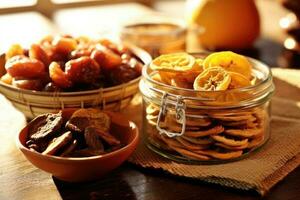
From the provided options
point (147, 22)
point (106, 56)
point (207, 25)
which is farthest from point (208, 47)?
point (106, 56)

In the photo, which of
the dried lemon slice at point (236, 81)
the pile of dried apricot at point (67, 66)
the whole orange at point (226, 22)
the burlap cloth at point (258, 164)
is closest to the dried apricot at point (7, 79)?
the pile of dried apricot at point (67, 66)

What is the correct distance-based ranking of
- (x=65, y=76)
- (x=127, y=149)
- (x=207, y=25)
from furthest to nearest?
(x=207, y=25)
(x=65, y=76)
(x=127, y=149)

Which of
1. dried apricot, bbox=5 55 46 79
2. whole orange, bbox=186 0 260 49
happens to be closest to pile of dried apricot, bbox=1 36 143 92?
dried apricot, bbox=5 55 46 79

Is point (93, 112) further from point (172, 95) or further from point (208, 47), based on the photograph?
point (208, 47)

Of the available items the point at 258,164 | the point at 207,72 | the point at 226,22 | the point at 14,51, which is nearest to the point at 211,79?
the point at 207,72

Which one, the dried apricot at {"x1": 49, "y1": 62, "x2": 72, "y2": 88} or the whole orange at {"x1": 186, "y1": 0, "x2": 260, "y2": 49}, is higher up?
the dried apricot at {"x1": 49, "y1": 62, "x2": 72, "y2": 88}

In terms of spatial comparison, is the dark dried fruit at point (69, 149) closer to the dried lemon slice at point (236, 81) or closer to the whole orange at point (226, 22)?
the dried lemon slice at point (236, 81)

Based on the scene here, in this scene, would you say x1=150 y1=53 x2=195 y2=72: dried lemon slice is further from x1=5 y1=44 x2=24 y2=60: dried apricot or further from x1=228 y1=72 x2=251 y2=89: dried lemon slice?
x1=5 y1=44 x2=24 y2=60: dried apricot
